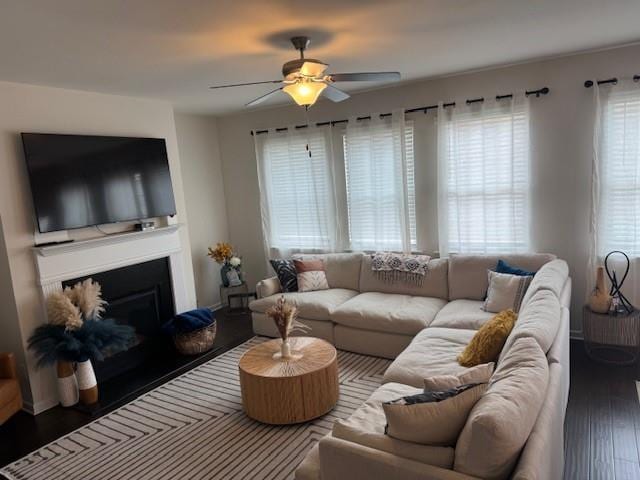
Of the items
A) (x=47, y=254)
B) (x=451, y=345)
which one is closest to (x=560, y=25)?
(x=451, y=345)

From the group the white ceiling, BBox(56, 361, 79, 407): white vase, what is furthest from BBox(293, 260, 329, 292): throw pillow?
BBox(56, 361, 79, 407): white vase

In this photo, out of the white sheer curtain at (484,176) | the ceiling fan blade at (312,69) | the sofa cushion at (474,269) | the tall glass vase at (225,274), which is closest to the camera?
the ceiling fan blade at (312,69)

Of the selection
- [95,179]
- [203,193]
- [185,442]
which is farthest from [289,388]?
[203,193]

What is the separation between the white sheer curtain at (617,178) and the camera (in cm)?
369

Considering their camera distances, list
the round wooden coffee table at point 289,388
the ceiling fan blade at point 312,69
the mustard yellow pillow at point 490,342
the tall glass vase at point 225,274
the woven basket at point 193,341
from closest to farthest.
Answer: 1. the mustard yellow pillow at point 490,342
2. the ceiling fan blade at point 312,69
3. the round wooden coffee table at point 289,388
4. the woven basket at point 193,341
5. the tall glass vase at point 225,274

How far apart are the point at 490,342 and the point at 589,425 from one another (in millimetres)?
919

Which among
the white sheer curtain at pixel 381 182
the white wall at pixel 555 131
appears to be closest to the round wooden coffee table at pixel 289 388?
the white sheer curtain at pixel 381 182

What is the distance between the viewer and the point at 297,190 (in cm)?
552

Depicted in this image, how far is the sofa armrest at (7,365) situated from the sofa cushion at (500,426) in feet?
11.0

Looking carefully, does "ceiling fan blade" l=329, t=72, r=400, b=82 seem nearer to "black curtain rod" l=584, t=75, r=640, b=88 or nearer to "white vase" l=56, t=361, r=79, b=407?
"black curtain rod" l=584, t=75, r=640, b=88

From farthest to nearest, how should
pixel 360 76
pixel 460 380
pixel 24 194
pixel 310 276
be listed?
pixel 310 276 → pixel 24 194 → pixel 360 76 → pixel 460 380

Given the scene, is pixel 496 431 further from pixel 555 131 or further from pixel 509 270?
pixel 555 131

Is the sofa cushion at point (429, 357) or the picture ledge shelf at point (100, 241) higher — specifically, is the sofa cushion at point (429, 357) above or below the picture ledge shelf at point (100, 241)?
below

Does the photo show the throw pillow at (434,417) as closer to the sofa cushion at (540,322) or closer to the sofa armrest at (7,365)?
the sofa cushion at (540,322)
